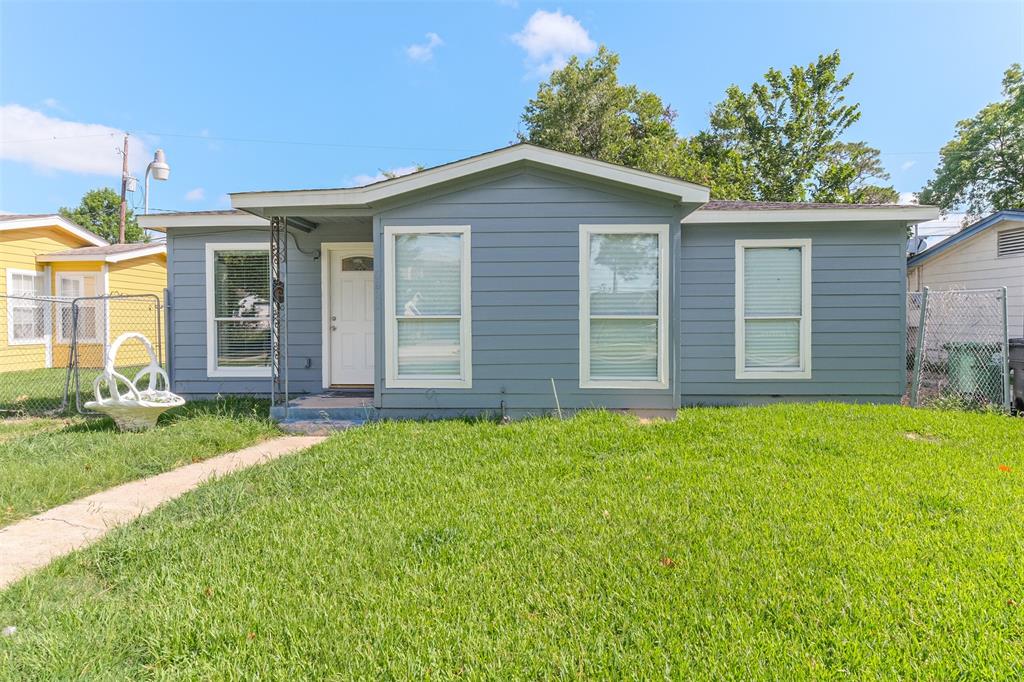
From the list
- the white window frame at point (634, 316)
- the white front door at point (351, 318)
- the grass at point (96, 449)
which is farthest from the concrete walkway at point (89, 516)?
the white window frame at point (634, 316)

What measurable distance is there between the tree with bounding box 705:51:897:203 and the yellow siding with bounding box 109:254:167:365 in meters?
18.6

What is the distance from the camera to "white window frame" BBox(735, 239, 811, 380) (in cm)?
623

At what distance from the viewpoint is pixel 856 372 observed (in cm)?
626

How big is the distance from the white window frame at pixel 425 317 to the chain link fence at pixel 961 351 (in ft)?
18.6

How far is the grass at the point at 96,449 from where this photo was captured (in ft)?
11.6

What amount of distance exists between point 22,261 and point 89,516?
452 inches

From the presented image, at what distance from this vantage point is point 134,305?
12422 mm

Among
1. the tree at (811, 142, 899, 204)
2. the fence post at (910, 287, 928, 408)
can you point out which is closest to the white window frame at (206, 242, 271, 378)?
the fence post at (910, 287, 928, 408)

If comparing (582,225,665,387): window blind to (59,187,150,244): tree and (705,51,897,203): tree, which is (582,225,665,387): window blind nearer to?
(705,51,897,203): tree

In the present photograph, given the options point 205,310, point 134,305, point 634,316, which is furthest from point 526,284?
point 134,305

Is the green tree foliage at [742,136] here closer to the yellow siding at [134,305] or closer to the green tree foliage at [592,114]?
the green tree foliage at [592,114]

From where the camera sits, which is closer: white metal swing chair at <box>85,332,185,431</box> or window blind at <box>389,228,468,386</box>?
white metal swing chair at <box>85,332,185,431</box>

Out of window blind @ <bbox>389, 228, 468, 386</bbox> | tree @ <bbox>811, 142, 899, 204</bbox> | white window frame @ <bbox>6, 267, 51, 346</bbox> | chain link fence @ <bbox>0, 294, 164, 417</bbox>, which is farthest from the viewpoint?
tree @ <bbox>811, 142, 899, 204</bbox>

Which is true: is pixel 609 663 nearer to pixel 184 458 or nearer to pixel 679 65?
pixel 184 458
